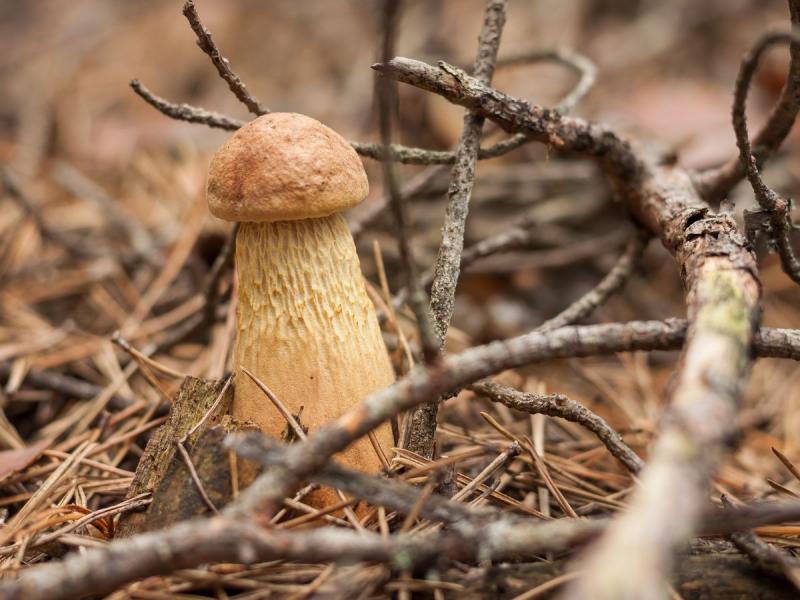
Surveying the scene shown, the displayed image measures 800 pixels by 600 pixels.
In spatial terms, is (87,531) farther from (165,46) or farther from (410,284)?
(165,46)

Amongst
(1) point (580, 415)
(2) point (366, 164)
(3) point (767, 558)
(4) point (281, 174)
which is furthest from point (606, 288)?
(2) point (366, 164)

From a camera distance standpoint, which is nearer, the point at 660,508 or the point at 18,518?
the point at 660,508

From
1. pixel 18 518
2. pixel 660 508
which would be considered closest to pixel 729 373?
→ pixel 660 508

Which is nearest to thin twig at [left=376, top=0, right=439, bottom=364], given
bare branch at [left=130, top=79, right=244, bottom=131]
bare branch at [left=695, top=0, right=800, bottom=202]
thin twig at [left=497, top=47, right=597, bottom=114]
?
bare branch at [left=130, top=79, right=244, bottom=131]

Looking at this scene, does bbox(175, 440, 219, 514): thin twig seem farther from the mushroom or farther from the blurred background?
the blurred background

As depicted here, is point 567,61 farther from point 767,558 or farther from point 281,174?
point 767,558

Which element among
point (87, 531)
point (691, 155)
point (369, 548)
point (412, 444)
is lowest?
point (87, 531)

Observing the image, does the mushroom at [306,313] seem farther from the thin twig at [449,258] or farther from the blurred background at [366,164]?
the blurred background at [366,164]

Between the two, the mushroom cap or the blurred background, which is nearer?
the mushroom cap
